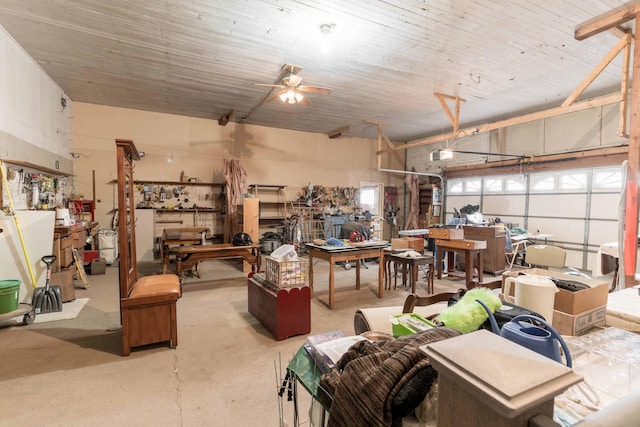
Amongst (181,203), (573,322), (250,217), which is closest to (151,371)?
(573,322)

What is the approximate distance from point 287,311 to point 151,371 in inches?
52.8

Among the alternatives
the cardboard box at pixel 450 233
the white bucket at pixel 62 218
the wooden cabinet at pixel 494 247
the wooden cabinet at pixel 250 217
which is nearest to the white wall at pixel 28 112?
the white bucket at pixel 62 218

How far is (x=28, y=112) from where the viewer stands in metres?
4.70

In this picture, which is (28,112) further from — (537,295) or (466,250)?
(466,250)

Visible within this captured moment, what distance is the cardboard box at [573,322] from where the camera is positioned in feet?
5.06

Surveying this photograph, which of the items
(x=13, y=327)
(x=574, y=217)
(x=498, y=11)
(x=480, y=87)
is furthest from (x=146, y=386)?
(x=574, y=217)

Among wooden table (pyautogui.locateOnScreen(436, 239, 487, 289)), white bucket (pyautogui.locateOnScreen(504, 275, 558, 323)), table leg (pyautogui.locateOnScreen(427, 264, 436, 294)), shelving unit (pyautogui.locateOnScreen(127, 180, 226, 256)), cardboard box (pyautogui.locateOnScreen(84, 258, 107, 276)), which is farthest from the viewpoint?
shelving unit (pyautogui.locateOnScreen(127, 180, 226, 256))

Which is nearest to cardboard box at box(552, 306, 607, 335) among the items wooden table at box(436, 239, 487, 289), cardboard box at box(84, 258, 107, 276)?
wooden table at box(436, 239, 487, 289)

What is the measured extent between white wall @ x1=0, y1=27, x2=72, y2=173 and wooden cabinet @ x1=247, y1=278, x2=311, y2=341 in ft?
13.4

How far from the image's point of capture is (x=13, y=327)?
11.4ft

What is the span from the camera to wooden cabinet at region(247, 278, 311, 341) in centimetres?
322

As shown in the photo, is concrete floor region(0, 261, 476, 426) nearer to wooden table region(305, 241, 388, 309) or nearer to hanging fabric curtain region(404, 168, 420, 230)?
wooden table region(305, 241, 388, 309)

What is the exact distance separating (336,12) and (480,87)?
12.3 feet

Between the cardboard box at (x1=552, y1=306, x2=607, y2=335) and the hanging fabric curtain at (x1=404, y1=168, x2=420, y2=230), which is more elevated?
the hanging fabric curtain at (x1=404, y1=168, x2=420, y2=230)
